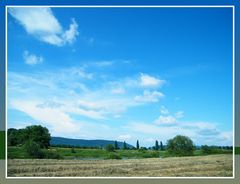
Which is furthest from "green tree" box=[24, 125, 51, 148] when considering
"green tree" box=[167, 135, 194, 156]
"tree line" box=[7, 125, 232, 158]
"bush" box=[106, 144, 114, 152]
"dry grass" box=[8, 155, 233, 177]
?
"green tree" box=[167, 135, 194, 156]

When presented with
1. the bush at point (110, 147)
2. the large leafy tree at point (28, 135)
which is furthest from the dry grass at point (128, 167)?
the large leafy tree at point (28, 135)

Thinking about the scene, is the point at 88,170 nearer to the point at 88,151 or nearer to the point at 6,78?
the point at 88,151

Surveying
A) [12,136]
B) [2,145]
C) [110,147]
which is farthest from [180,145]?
[2,145]

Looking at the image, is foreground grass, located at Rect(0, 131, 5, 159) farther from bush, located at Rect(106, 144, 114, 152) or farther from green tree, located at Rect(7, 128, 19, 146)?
bush, located at Rect(106, 144, 114, 152)

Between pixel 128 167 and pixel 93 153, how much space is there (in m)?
0.96

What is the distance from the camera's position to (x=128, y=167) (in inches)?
649

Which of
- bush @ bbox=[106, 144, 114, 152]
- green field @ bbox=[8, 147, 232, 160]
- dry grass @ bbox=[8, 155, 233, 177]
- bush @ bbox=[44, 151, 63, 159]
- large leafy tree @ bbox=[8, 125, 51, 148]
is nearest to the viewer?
dry grass @ bbox=[8, 155, 233, 177]

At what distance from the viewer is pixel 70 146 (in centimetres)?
1648

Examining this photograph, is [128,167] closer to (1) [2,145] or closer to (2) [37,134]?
(2) [37,134]

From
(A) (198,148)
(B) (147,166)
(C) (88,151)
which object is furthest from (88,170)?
(A) (198,148)

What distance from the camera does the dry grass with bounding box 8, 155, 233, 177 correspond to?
16.2 m

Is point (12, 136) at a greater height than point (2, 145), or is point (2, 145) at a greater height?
point (12, 136)

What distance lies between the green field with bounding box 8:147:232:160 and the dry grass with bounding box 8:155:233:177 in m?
0.12

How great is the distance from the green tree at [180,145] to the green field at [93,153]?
175mm
